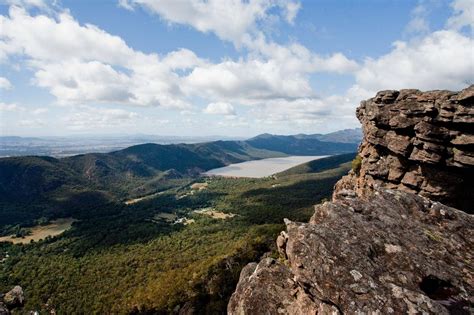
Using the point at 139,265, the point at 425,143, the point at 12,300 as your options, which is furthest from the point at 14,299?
the point at 139,265

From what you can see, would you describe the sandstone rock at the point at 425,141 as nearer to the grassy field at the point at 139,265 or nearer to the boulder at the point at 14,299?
the boulder at the point at 14,299

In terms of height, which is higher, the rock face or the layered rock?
the rock face

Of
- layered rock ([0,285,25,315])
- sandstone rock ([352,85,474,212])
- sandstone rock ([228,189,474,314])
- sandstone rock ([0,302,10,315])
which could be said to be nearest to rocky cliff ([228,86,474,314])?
sandstone rock ([228,189,474,314])

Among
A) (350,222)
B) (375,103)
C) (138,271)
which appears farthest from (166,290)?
(350,222)

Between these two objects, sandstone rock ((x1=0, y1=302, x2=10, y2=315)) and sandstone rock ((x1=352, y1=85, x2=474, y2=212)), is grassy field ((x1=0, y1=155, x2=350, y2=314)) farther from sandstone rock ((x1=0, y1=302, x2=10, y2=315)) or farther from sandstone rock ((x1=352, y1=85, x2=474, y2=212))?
sandstone rock ((x1=0, y1=302, x2=10, y2=315))

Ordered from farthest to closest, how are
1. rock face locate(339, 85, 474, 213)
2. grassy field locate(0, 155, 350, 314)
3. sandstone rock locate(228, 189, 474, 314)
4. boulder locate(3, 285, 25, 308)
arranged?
grassy field locate(0, 155, 350, 314), rock face locate(339, 85, 474, 213), boulder locate(3, 285, 25, 308), sandstone rock locate(228, 189, 474, 314)

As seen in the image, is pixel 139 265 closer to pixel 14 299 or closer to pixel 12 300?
pixel 14 299

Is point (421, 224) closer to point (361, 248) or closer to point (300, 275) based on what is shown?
point (361, 248)

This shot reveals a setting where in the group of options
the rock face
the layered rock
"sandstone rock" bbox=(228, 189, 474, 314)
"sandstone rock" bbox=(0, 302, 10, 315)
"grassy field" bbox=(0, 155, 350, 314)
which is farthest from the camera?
"grassy field" bbox=(0, 155, 350, 314)

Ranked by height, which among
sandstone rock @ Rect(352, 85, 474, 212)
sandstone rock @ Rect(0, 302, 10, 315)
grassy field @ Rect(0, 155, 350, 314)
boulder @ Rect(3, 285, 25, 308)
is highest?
sandstone rock @ Rect(352, 85, 474, 212)
